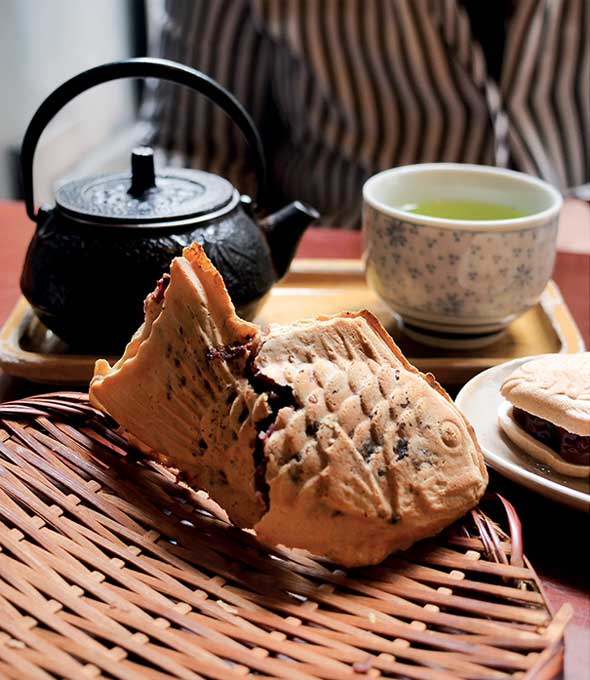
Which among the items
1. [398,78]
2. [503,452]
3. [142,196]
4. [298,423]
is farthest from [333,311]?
[398,78]

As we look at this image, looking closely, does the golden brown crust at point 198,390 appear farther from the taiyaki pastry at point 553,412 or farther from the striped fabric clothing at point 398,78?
the striped fabric clothing at point 398,78

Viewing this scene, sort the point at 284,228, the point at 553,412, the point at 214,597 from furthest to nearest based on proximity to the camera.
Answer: the point at 284,228
the point at 553,412
the point at 214,597

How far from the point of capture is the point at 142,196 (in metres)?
0.89

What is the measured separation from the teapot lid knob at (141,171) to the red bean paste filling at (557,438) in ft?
1.39

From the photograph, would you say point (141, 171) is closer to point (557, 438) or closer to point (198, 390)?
point (198, 390)

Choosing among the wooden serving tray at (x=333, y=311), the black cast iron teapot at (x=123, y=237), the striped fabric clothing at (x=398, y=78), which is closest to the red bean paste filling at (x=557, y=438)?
the wooden serving tray at (x=333, y=311)

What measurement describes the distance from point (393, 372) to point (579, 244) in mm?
858

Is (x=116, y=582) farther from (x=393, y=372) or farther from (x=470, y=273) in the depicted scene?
(x=470, y=273)

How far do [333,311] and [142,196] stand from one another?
0.97 feet

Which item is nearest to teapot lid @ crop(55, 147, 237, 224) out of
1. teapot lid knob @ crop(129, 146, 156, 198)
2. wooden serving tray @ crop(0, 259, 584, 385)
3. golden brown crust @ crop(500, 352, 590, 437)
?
teapot lid knob @ crop(129, 146, 156, 198)

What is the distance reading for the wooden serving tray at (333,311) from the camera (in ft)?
2.88

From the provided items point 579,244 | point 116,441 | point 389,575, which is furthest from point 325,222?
point 389,575

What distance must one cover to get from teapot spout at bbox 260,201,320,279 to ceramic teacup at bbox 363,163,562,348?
0.23 feet

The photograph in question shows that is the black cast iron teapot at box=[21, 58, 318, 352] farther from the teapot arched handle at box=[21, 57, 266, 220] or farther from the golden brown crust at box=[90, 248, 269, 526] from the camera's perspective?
the golden brown crust at box=[90, 248, 269, 526]
